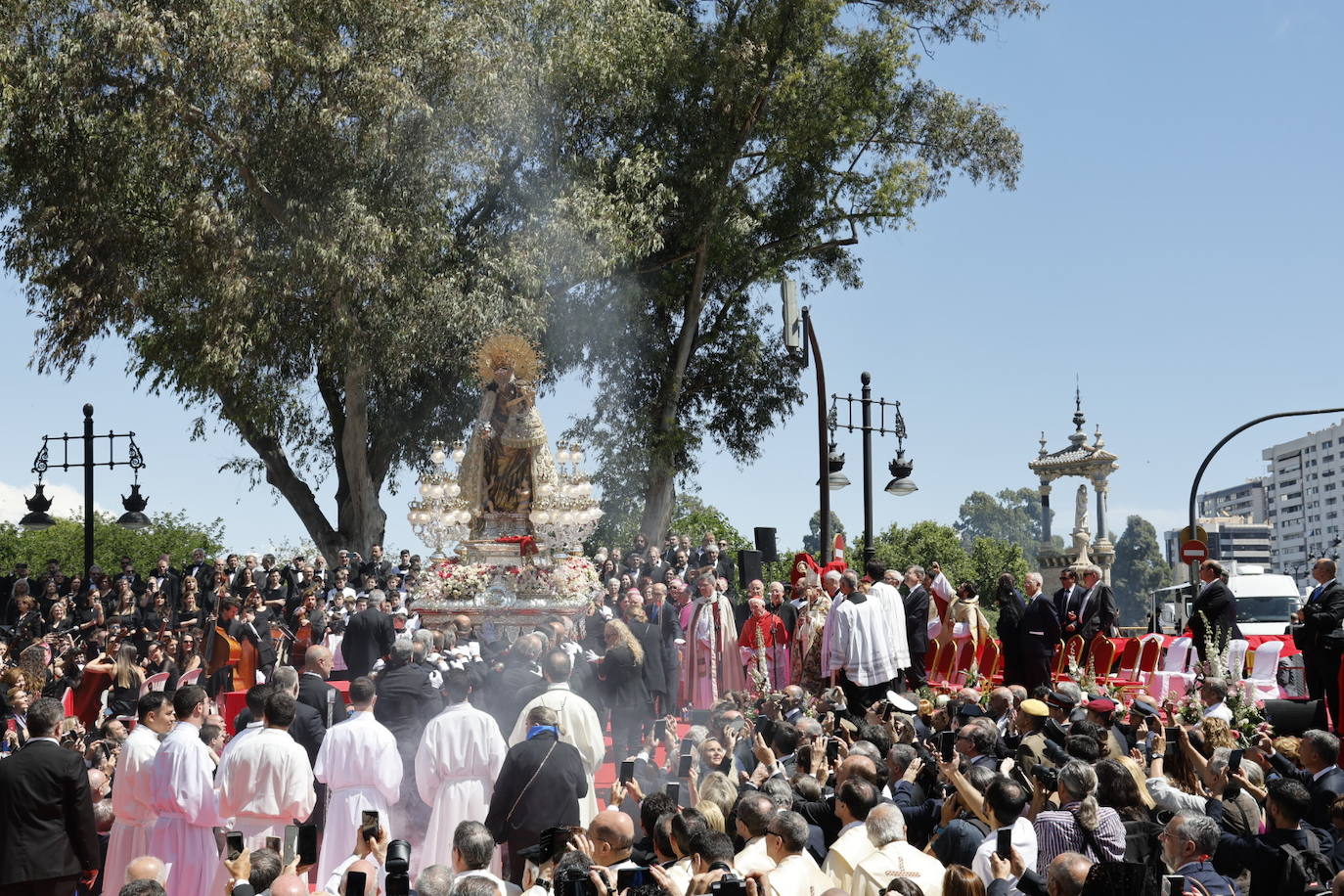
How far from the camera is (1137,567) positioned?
14725cm

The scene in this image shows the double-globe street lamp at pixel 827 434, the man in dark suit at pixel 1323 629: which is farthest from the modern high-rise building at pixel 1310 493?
the man in dark suit at pixel 1323 629

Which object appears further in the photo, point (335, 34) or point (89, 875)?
point (335, 34)

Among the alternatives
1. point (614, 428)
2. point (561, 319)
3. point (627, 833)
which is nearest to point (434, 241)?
point (561, 319)

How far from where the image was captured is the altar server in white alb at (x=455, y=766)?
9438 millimetres

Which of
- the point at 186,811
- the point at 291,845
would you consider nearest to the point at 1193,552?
the point at 186,811

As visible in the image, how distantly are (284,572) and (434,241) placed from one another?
25.2 ft

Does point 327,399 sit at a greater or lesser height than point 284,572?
greater

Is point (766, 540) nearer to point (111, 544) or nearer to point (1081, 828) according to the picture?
point (1081, 828)

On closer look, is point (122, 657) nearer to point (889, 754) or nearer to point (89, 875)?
point (89, 875)

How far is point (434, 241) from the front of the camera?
95.1ft

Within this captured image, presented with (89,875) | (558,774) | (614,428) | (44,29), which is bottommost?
(89,875)

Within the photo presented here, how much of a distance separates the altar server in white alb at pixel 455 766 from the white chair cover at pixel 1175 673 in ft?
28.1

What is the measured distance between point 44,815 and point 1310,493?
181 m

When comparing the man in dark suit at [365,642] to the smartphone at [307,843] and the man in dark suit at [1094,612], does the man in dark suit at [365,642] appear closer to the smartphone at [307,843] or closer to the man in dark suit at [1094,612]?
the man in dark suit at [1094,612]
